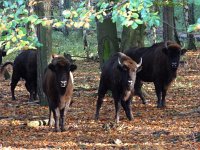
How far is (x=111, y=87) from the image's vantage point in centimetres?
1233

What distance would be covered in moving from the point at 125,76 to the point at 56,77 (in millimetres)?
1567

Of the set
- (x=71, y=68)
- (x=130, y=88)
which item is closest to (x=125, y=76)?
(x=130, y=88)

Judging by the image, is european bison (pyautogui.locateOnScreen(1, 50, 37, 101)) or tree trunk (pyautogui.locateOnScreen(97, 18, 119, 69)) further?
tree trunk (pyautogui.locateOnScreen(97, 18, 119, 69))

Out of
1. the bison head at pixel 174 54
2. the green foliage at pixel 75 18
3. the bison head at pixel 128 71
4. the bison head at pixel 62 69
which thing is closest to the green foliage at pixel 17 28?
the green foliage at pixel 75 18

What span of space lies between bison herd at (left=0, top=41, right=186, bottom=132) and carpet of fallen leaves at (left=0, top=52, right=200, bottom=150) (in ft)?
1.34

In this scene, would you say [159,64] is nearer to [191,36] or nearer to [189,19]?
[191,36]

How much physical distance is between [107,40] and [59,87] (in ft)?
18.4

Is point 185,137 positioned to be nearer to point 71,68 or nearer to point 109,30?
point 71,68

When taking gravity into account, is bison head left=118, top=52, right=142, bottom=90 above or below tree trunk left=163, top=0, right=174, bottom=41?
below

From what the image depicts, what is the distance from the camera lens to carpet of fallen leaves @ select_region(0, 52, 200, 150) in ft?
32.3

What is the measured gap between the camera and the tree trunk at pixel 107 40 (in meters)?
16.4

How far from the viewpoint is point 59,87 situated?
11.1 metres

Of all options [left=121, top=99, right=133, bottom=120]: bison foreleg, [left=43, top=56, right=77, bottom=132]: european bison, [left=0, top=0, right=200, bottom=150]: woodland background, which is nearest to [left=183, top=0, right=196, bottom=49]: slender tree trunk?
[left=0, top=0, right=200, bottom=150]: woodland background

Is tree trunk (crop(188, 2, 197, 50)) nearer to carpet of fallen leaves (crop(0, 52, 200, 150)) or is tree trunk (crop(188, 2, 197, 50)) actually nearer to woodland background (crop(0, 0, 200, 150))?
woodland background (crop(0, 0, 200, 150))
